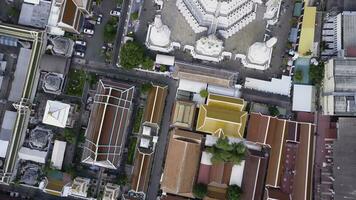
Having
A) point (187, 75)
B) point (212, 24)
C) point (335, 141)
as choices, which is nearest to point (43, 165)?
point (187, 75)

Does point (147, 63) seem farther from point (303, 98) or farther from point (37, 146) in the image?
point (303, 98)

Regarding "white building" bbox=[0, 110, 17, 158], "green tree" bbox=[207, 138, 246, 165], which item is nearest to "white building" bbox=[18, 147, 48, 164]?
"white building" bbox=[0, 110, 17, 158]

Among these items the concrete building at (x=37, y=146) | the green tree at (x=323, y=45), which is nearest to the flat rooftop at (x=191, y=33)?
the green tree at (x=323, y=45)

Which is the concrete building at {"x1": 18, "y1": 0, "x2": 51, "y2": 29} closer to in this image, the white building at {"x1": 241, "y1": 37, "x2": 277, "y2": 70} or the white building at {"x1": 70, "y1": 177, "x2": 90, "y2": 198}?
the white building at {"x1": 70, "y1": 177, "x2": 90, "y2": 198}

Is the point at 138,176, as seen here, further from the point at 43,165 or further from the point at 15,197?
the point at 15,197

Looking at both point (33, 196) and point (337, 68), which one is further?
point (33, 196)

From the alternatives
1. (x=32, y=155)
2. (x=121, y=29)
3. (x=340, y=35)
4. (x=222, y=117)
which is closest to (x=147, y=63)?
(x=121, y=29)

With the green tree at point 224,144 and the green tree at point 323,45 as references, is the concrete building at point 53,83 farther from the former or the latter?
the green tree at point 323,45
